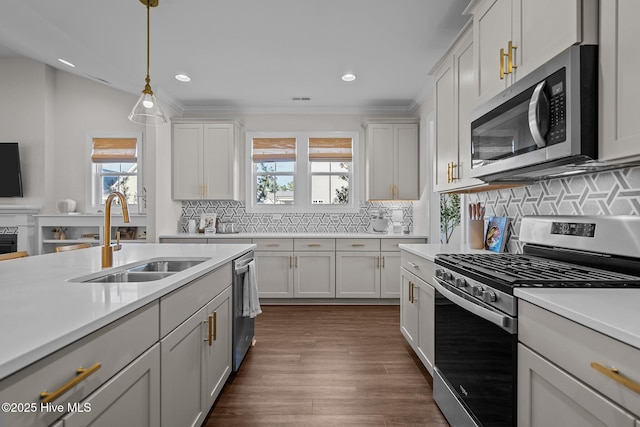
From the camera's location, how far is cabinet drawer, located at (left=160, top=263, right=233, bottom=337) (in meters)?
1.31

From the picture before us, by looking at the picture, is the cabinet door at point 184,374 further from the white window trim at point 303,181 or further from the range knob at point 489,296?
the white window trim at point 303,181

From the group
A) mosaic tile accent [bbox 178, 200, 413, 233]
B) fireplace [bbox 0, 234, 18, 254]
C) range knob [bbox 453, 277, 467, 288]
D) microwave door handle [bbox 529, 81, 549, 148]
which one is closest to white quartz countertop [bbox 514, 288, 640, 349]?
range knob [bbox 453, 277, 467, 288]

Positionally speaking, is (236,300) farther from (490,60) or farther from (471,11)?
(471,11)

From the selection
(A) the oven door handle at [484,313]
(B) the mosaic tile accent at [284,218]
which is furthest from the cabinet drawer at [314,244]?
(A) the oven door handle at [484,313]

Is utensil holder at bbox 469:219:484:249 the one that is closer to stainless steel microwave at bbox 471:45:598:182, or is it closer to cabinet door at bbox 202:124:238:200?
stainless steel microwave at bbox 471:45:598:182

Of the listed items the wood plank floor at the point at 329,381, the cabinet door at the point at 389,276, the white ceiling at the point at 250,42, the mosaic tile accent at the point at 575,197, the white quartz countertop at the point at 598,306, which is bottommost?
the wood plank floor at the point at 329,381

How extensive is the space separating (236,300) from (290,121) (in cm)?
318

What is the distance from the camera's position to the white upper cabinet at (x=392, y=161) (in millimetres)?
4523

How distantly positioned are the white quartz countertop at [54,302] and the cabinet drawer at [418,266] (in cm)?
137

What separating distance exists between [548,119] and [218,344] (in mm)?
2045

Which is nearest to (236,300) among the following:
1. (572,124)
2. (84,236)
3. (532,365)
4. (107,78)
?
(532,365)

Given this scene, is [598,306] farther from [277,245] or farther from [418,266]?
[277,245]

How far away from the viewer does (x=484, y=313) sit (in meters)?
1.36

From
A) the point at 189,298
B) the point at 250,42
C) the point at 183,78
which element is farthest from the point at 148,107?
the point at 183,78
